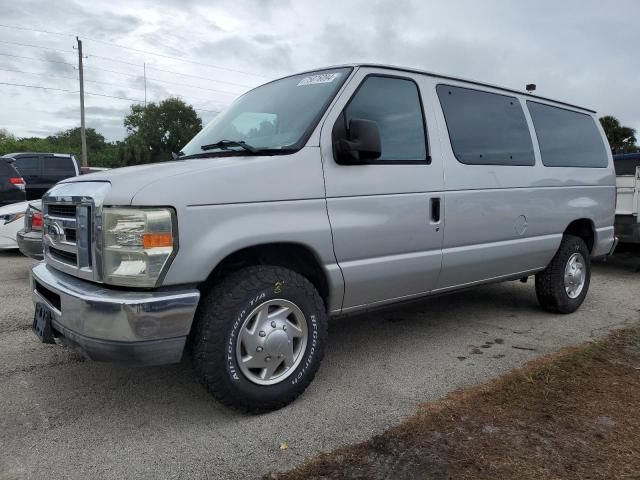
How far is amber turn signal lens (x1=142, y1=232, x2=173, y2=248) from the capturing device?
102 inches

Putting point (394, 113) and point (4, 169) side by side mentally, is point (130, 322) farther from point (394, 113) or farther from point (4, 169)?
point (4, 169)

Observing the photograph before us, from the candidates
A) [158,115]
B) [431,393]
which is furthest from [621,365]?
[158,115]

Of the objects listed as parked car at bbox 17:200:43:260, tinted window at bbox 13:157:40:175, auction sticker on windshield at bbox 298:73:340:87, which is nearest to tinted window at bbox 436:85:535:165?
auction sticker on windshield at bbox 298:73:340:87

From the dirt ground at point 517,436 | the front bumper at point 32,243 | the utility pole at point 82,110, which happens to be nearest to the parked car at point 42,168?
the front bumper at point 32,243

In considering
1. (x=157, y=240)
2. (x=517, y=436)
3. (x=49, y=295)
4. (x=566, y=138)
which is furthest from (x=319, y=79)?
(x=566, y=138)

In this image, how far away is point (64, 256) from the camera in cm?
307

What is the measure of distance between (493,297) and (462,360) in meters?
2.30

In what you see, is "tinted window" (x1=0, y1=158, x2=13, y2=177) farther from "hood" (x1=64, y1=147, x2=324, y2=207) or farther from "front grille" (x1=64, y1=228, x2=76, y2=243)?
"front grille" (x1=64, y1=228, x2=76, y2=243)

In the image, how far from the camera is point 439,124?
3.89 m

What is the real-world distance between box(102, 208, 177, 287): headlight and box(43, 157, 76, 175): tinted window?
39.3 feet

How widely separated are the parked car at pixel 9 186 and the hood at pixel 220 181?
26.6 ft

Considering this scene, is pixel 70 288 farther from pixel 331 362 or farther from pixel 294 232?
pixel 331 362

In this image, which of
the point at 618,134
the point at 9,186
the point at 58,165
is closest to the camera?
the point at 9,186

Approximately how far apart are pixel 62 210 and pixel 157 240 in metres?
0.89
